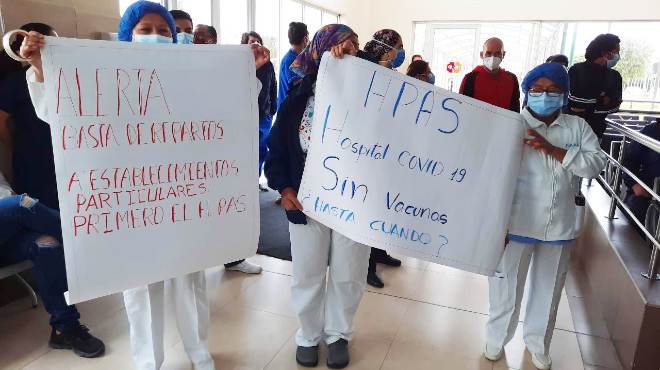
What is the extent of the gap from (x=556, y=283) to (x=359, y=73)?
1.19 m

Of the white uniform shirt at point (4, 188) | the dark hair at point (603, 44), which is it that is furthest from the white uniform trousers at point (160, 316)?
the dark hair at point (603, 44)

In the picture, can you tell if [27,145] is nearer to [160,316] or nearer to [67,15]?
[67,15]

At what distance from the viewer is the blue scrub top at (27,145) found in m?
2.09

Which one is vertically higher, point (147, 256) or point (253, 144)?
point (253, 144)

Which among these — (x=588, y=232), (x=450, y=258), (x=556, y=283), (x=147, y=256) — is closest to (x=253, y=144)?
(x=147, y=256)

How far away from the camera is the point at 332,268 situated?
1.85 meters

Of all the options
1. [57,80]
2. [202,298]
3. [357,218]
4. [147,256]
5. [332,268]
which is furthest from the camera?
[332,268]

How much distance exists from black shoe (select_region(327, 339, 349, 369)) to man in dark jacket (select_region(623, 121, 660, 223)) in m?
1.72

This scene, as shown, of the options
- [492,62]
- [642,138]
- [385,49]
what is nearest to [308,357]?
[385,49]

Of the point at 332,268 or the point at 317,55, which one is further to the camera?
the point at 332,268

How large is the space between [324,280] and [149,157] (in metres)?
0.84

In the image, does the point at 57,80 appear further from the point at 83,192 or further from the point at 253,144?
the point at 253,144

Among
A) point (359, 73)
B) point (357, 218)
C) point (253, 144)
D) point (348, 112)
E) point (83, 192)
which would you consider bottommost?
point (357, 218)

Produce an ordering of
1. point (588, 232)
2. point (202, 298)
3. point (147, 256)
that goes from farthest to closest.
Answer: point (588, 232) → point (202, 298) → point (147, 256)
